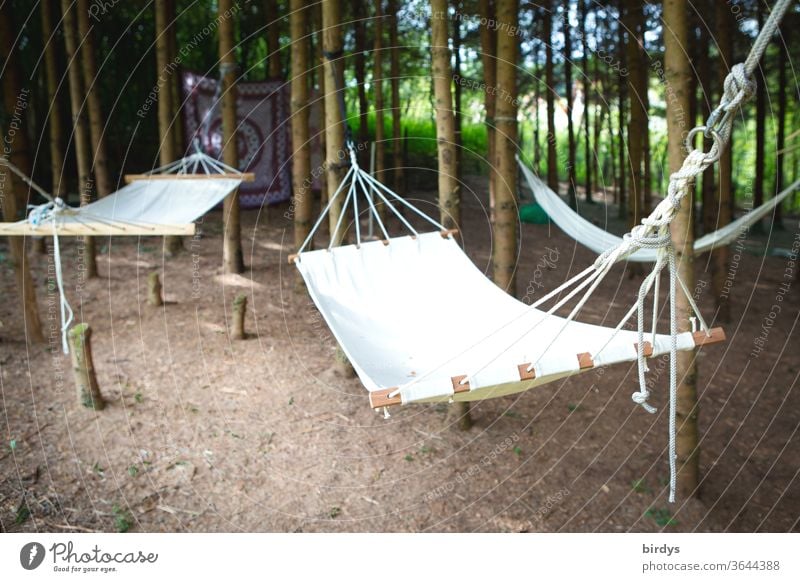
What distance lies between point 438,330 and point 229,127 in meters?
2.75

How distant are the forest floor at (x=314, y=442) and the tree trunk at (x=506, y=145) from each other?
78cm

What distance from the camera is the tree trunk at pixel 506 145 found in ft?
9.62

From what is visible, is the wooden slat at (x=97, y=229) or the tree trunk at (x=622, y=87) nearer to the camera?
the wooden slat at (x=97, y=229)

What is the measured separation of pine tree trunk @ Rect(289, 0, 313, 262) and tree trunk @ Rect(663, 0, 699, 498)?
2.02 m

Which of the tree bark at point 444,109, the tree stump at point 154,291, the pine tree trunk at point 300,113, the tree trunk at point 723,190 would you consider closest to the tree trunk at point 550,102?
the tree trunk at point 723,190

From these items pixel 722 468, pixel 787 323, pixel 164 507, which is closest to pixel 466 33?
pixel 787 323

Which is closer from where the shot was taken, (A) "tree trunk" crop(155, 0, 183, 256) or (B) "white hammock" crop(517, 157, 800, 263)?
(B) "white hammock" crop(517, 157, 800, 263)

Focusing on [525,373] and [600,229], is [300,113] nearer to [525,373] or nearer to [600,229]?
[600,229]

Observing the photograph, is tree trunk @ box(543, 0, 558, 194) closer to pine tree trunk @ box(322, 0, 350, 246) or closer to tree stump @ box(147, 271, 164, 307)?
pine tree trunk @ box(322, 0, 350, 246)

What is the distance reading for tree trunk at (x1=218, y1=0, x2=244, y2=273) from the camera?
4.33 meters

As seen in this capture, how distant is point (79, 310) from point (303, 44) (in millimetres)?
2131

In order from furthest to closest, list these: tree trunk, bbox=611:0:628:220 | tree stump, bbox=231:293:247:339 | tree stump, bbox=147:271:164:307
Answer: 1. tree trunk, bbox=611:0:628:220
2. tree stump, bbox=147:271:164:307
3. tree stump, bbox=231:293:247:339

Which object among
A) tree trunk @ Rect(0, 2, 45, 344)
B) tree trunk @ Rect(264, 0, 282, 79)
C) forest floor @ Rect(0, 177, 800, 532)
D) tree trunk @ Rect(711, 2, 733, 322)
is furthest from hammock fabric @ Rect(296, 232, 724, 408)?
tree trunk @ Rect(264, 0, 282, 79)

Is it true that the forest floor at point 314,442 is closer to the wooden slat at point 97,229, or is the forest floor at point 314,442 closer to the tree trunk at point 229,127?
the tree trunk at point 229,127
